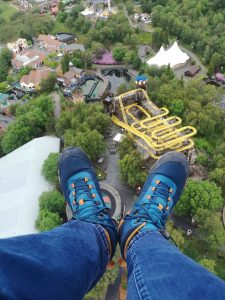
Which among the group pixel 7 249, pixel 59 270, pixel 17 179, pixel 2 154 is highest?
pixel 7 249

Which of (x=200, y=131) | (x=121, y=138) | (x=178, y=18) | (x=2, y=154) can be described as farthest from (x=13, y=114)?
(x=178, y=18)

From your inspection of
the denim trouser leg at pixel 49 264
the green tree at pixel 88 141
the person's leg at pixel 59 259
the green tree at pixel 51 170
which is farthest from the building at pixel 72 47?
the denim trouser leg at pixel 49 264

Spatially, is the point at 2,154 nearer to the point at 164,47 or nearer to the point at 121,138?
the point at 121,138

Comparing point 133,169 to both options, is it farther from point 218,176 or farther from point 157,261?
point 157,261

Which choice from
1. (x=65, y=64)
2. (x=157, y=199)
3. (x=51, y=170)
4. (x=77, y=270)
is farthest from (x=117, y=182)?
(x=65, y=64)

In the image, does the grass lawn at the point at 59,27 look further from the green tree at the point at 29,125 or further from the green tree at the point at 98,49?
the green tree at the point at 29,125

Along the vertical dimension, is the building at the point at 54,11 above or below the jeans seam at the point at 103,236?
below
